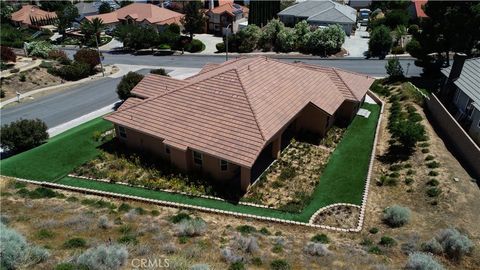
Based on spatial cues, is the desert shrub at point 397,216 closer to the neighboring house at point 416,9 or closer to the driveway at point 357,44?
the driveway at point 357,44

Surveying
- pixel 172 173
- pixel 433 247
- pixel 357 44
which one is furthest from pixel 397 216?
pixel 357 44

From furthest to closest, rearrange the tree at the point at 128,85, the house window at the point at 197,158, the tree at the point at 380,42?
the tree at the point at 380,42
the tree at the point at 128,85
the house window at the point at 197,158

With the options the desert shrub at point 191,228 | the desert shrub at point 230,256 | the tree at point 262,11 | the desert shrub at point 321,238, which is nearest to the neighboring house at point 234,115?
the desert shrub at point 191,228

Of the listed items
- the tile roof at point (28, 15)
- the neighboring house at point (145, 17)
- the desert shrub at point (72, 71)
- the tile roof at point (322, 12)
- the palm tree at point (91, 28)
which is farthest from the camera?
the tile roof at point (28, 15)

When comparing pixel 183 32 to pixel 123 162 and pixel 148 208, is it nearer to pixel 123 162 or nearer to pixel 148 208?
pixel 123 162

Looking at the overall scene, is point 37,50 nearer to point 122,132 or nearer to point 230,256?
point 122,132

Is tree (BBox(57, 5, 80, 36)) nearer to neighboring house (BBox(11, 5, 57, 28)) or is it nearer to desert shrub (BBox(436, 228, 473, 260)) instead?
neighboring house (BBox(11, 5, 57, 28))

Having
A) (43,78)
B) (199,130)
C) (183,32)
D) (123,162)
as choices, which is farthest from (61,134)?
(183,32)
